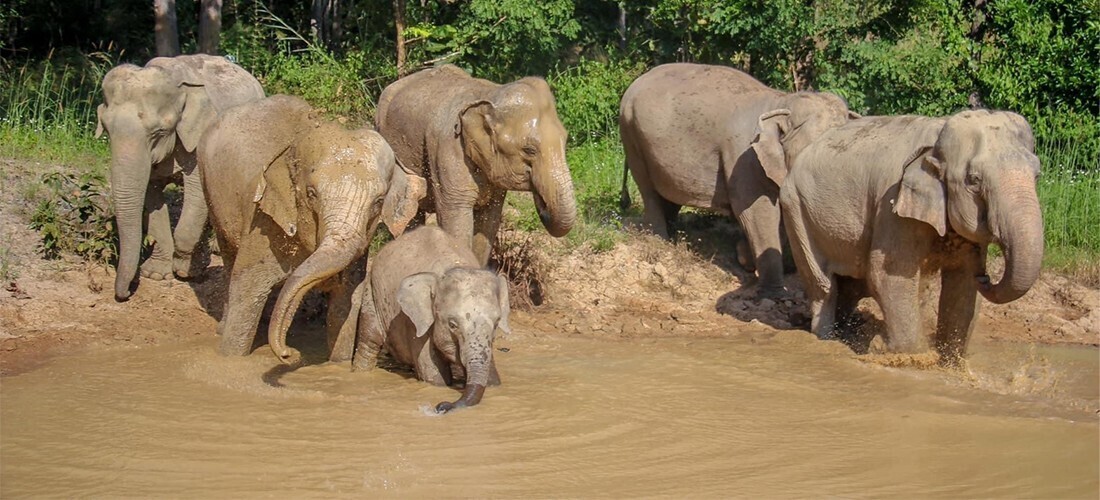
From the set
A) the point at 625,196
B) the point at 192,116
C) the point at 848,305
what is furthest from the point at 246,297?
the point at 625,196

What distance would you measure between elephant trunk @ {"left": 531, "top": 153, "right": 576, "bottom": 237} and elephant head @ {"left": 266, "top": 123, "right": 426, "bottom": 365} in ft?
3.00

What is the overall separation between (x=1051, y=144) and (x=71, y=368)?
8881 mm

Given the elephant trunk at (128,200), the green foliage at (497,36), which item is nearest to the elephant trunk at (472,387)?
the elephant trunk at (128,200)

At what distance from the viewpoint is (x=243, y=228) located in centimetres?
827

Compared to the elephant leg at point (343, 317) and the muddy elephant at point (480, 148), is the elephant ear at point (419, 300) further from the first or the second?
the muddy elephant at point (480, 148)

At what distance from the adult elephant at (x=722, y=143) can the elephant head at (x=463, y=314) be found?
3.45 m

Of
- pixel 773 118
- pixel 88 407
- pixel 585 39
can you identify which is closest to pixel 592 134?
pixel 585 39

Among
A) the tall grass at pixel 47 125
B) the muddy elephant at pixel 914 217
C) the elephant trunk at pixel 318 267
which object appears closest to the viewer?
the elephant trunk at pixel 318 267

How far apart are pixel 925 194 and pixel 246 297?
4.10 meters

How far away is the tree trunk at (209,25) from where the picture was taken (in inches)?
580

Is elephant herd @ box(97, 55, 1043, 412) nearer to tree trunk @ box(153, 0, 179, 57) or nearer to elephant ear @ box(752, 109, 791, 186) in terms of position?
elephant ear @ box(752, 109, 791, 186)

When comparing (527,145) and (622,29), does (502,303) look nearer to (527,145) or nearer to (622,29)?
(527,145)

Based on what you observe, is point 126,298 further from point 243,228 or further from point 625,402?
point 625,402

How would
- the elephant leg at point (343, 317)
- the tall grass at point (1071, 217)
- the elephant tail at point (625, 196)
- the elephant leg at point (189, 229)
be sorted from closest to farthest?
the elephant leg at point (343, 317) → the elephant leg at point (189, 229) → the tall grass at point (1071, 217) → the elephant tail at point (625, 196)
